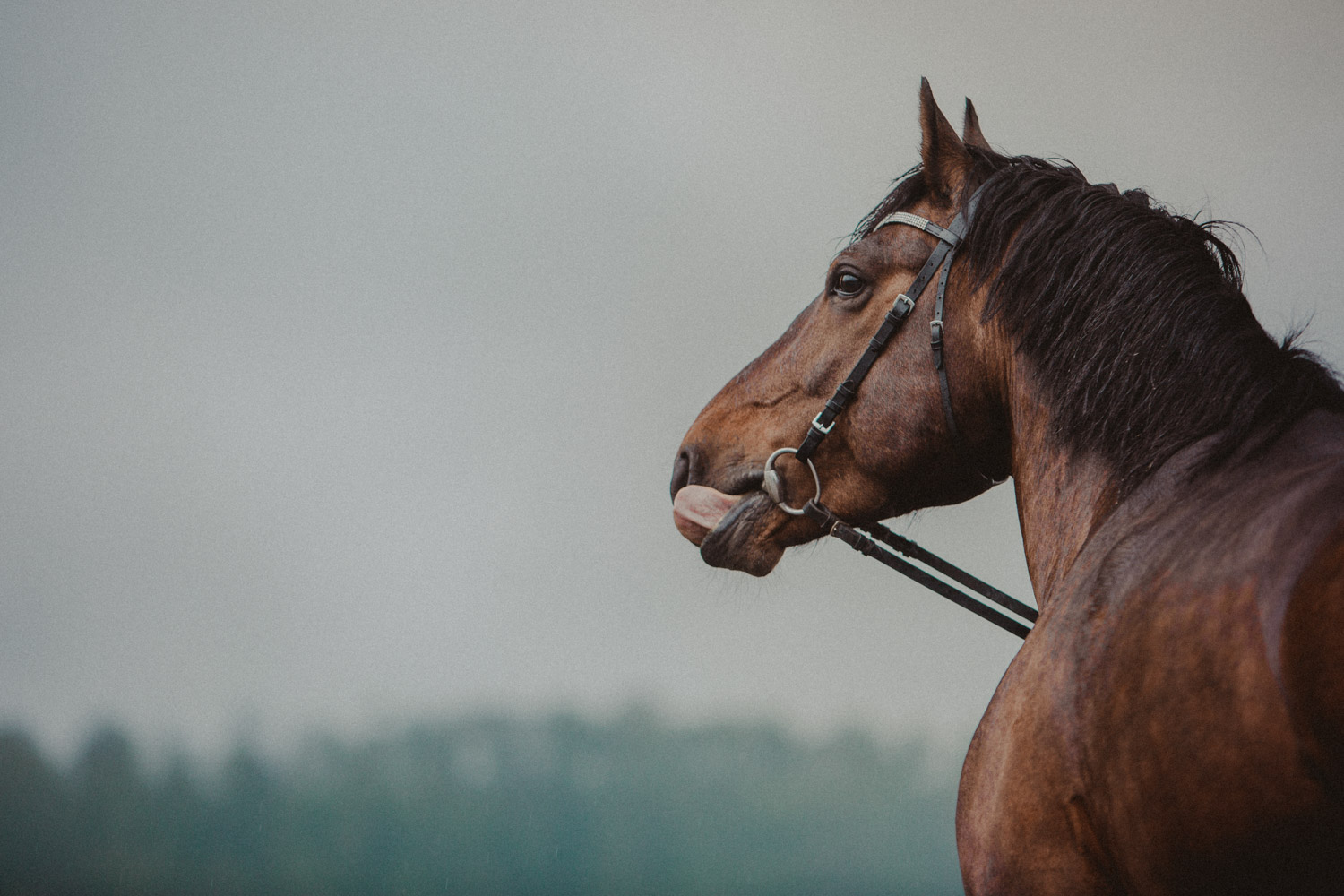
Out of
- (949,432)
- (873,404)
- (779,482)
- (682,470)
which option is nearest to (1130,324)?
(949,432)

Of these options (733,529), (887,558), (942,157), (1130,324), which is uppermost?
(942,157)

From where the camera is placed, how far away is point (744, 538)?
194cm

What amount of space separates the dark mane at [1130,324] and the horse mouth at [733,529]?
664 mm

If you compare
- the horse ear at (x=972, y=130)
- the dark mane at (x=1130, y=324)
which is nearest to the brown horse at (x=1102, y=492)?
the dark mane at (x=1130, y=324)

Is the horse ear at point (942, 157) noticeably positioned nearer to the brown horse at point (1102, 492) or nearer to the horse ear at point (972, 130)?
the brown horse at point (1102, 492)

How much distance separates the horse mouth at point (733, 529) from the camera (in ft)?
6.35

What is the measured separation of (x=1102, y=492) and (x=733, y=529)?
2.58 feet

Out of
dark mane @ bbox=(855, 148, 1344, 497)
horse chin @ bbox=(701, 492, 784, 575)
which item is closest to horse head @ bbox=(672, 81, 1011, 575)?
horse chin @ bbox=(701, 492, 784, 575)

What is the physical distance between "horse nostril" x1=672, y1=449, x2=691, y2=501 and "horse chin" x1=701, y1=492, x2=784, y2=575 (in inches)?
7.0

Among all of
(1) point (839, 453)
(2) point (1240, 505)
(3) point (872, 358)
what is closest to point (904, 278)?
(3) point (872, 358)

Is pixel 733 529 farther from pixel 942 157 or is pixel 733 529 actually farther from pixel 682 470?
pixel 942 157

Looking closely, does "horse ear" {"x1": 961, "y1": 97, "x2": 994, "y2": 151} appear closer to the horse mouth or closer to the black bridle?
the black bridle

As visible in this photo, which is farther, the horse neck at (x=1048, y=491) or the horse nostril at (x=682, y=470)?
the horse nostril at (x=682, y=470)

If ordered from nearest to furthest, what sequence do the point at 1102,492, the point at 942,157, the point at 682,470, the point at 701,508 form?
the point at 1102,492
the point at 942,157
the point at 701,508
the point at 682,470
